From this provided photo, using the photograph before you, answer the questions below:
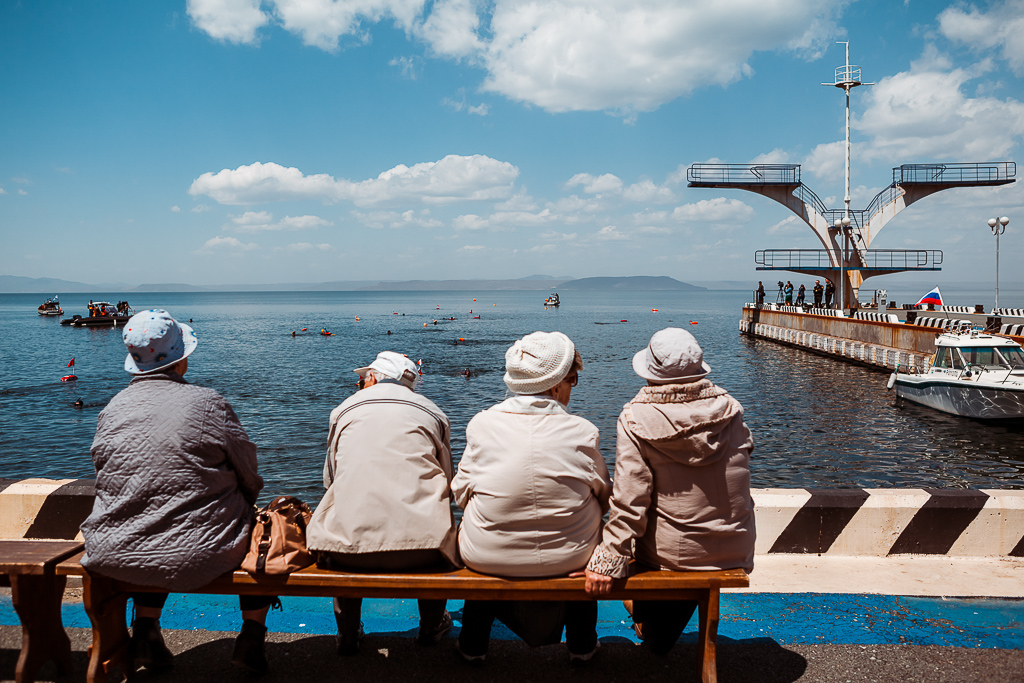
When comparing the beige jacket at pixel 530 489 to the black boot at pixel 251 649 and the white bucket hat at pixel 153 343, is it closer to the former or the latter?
the black boot at pixel 251 649

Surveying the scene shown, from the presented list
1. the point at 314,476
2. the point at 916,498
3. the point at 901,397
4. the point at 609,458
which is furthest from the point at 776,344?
the point at 916,498

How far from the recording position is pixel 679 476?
3270 millimetres

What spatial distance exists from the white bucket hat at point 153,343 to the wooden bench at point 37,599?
1062mm

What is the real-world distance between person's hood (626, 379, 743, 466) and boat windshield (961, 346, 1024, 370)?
738 inches

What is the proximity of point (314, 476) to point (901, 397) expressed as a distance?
1755 cm

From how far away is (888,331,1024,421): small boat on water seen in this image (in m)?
17.0

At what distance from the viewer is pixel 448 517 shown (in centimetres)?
333

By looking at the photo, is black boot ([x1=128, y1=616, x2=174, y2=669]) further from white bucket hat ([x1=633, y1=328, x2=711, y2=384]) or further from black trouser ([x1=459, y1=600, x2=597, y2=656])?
white bucket hat ([x1=633, y1=328, x2=711, y2=384])

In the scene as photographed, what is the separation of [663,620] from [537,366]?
155 cm

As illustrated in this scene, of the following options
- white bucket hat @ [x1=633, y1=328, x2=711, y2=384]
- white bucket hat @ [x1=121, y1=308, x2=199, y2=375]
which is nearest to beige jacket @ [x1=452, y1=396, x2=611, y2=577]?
white bucket hat @ [x1=633, y1=328, x2=711, y2=384]

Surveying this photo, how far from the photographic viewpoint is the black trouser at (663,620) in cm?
359

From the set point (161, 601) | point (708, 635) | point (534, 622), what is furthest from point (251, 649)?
point (708, 635)

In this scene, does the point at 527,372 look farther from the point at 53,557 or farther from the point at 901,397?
the point at 901,397

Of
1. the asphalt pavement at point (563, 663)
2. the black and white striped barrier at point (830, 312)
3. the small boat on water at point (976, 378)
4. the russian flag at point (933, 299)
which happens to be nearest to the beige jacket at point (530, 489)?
the asphalt pavement at point (563, 663)
